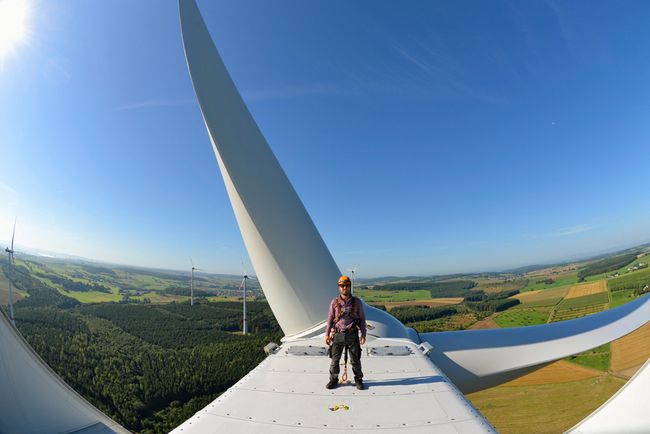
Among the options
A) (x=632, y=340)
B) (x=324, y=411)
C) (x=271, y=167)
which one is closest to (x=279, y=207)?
(x=271, y=167)

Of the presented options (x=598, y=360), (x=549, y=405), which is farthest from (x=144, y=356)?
(x=598, y=360)

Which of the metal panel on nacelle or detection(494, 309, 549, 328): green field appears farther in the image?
detection(494, 309, 549, 328): green field

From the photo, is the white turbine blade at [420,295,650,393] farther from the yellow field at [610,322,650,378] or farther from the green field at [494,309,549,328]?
the green field at [494,309,549,328]

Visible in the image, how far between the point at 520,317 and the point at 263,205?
56374 millimetres

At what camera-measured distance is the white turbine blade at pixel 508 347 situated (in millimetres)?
3627

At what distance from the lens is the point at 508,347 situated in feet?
12.2

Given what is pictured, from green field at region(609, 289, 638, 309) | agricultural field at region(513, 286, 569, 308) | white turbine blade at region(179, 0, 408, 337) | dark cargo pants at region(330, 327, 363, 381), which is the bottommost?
agricultural field at region(513, 286, 569, 308)

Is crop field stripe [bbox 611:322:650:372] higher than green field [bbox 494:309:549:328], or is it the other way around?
crop field stripe [bbox 611:322:650:372]

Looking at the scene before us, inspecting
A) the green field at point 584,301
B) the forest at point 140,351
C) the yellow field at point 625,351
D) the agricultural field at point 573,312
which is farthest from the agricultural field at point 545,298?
the forest at point 140,351

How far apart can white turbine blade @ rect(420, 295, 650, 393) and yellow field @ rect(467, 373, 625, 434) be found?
80.0 ft

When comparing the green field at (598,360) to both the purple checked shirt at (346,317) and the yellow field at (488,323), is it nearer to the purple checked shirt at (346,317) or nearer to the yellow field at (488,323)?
the yellow field at (488,323)

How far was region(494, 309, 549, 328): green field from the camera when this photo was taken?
41.7 metres

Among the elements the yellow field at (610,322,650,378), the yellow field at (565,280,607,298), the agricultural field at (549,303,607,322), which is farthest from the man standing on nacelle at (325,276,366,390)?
the yellow field at (565,280,607,298)

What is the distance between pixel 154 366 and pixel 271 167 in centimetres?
4942
